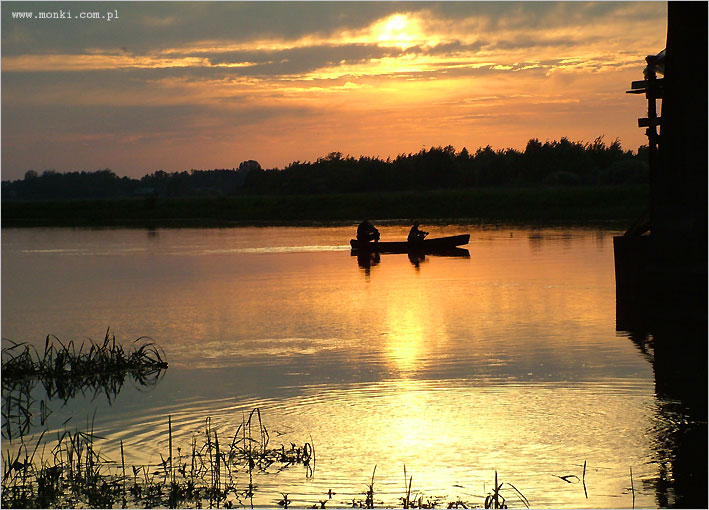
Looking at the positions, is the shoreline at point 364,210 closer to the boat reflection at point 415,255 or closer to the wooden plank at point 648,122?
the boat reflection at point 415,255

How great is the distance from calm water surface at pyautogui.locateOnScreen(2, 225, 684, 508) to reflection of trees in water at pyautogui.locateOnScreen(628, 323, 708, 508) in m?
0.14

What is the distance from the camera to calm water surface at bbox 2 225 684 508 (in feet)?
34.0

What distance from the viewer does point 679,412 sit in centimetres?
1234

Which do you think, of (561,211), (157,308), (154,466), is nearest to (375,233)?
(157,308)

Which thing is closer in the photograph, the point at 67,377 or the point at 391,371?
the point at 67,377

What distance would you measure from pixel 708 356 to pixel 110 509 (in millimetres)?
10581

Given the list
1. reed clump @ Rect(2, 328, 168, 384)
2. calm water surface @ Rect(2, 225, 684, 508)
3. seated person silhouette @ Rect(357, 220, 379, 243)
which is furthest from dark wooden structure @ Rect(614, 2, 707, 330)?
seated person silhouette @ Rect(357, 220, 379, 243)

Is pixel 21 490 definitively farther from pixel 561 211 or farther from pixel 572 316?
pixel 561 211

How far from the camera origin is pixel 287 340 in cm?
1964

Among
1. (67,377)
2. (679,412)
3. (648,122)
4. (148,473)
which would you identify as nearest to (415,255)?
(648,122)

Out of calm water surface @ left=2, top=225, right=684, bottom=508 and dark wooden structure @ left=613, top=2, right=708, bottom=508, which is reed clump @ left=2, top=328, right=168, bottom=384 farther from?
dark wooden structure @ left=613, top=2, right=708, bottom=508

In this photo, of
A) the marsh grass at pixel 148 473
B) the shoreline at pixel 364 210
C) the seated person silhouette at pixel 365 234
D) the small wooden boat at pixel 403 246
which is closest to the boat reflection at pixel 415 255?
the small wooden boat at pixel 403 246

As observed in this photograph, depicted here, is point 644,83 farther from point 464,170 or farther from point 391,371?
point 464,170

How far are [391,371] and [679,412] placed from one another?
4720 mm
